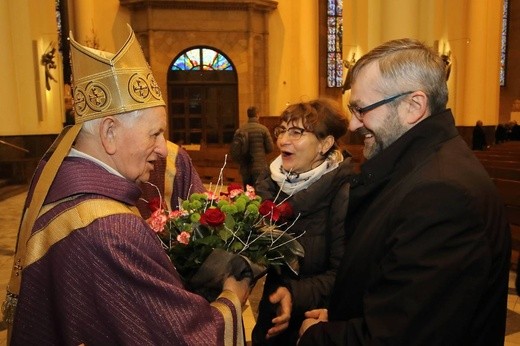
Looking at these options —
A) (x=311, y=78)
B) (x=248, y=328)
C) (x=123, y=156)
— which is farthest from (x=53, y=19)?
(x=123, y=156)

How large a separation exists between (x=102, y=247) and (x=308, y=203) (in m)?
1.04

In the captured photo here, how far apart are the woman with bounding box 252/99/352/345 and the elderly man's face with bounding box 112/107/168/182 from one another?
1.98ft

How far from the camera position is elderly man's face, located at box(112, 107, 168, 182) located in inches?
55.6

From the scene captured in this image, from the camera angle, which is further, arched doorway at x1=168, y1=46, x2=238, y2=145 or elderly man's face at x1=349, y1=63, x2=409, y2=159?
arched doorway at x1=168, y1=46, x2=238, y2=145

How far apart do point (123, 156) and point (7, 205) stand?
8501 millimetres

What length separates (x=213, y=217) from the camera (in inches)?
61.4

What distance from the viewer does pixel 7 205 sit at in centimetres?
877

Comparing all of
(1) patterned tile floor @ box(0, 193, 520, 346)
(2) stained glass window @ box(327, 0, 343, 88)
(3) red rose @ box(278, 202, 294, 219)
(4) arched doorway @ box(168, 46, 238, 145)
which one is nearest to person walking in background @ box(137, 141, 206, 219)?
(3) red rose @ box(278, 202, 294, 219)

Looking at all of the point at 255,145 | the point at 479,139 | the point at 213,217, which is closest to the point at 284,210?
the point at 213,217

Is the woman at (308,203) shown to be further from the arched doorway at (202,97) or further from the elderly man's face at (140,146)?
the arched doorway at (202,97)

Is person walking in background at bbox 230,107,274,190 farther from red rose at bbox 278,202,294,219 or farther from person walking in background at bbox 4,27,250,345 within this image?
person walking in background at bbox 4,27,250,345

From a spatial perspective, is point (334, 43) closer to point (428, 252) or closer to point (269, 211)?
point (269, 211)

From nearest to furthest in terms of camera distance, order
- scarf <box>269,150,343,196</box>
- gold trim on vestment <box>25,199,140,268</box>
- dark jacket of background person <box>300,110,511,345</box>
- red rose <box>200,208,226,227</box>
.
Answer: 1. dark jacket of background person <box>300,110,511,345</box>
2. gold trim on vestment <box>25,199,140,268</box>
3. red rose <box>200,208,226,227</box>
4. scarf <box>269,150,343,196</box>

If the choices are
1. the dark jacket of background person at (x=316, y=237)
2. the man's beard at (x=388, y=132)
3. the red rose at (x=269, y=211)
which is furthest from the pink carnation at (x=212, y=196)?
the man's beard at (x=388, y=132)
